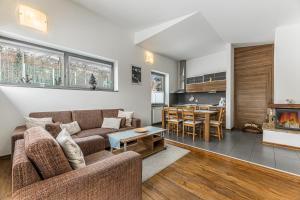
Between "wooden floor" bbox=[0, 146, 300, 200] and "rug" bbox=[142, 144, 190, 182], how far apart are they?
0.33 feet

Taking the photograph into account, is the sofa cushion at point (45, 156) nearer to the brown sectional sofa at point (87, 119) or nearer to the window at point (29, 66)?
the brown sectional sofa at point (87, 119)

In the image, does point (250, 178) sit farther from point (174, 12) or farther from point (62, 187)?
point (174, 12)

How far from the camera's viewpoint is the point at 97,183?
41.4 inches

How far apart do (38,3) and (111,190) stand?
357cm

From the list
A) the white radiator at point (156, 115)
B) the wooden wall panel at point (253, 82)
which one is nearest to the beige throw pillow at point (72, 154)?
the white radiator at point (156, 115)

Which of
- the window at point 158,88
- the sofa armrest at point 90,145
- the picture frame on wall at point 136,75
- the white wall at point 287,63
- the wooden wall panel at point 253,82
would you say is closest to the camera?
the sofa armrest at point 90,145

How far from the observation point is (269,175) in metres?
2.10

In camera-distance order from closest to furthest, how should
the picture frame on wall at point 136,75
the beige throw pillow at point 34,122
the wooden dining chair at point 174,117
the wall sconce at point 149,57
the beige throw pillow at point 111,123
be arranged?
1. the beige throw pillow at point 34,122
2. the beige throw pillow at point 111,123
3. the wooden dining chair at point 174,117
4. the picture frame on wall at point 136,75
5. the wall sconce at point 149,57

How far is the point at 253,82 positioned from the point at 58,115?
5.69 metres

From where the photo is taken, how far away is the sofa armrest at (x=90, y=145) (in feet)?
6.01

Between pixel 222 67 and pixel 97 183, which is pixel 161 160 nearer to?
pixel 97 183

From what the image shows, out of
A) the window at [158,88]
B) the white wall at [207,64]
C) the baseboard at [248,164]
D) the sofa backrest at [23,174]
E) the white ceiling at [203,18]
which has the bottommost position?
the baseboard at [248,164]

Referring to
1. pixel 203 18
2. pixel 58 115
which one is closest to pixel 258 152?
pixel 203 18

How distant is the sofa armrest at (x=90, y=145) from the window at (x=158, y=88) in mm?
4034
